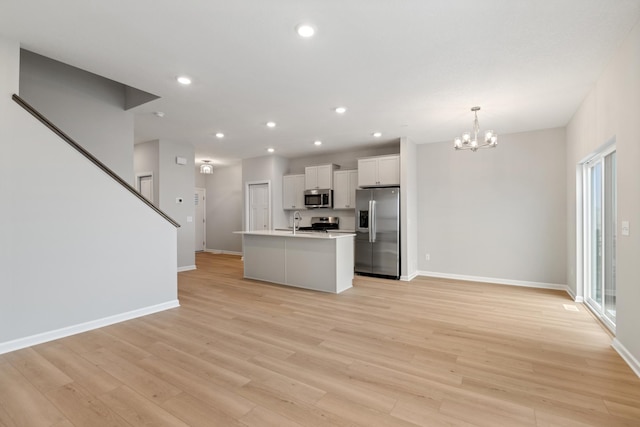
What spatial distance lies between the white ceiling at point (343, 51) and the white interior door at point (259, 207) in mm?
3532

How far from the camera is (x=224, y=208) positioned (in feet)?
31.6

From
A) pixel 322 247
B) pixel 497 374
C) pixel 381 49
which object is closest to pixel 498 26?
pixel 381 49

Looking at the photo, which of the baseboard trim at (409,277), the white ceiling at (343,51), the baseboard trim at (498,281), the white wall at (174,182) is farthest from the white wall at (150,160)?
the baseboard trim at (498,281)

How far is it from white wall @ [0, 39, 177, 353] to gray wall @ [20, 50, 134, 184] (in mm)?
1376

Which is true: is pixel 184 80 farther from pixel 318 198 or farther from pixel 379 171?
pixel 318 198

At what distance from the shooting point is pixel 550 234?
516cm

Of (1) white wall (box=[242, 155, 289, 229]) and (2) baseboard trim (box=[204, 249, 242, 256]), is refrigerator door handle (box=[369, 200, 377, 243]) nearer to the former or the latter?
(1) white wall (box=[242, 155, 289, 229])

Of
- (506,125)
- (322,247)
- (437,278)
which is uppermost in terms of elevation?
(506,125)

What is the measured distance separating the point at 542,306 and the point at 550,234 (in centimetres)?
161

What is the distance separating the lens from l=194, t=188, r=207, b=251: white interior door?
991cm

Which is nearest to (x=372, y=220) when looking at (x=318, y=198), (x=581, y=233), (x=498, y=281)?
(x=318, y=198)

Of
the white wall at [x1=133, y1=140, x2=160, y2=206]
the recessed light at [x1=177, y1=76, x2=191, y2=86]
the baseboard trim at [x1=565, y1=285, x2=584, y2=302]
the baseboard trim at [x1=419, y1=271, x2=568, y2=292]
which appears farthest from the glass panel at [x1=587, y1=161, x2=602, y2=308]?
the white wall at [x1=133, y1=140, x2=160, y2=206]

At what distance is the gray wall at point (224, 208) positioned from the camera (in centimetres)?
936

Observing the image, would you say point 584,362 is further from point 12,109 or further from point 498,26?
point 12,109
